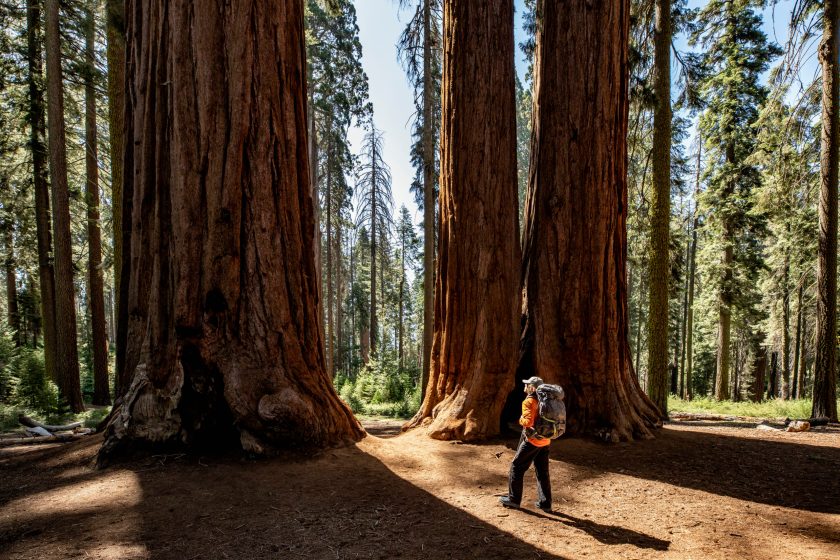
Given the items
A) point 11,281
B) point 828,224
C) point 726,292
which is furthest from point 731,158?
point 11,281

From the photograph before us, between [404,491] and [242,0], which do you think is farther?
[242,0]

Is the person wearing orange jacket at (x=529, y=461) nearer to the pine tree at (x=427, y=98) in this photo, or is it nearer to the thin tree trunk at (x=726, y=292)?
the pine tree at (x=427, y=98)

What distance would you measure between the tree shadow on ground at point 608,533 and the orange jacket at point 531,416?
59 centimetres

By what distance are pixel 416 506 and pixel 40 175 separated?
537 inches

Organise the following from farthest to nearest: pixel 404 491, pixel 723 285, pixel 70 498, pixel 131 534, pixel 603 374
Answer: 1. pixel 723 285
2. pixel 603 374
3. pixel 404 491
4. pixel 70 498
5. pixel 131 534

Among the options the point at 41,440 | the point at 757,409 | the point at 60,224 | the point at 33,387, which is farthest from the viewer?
the point at 757,409

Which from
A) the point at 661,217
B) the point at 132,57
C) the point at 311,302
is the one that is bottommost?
the point at 311,302

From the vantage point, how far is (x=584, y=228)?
6.02 meters

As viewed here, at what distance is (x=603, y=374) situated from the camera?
5.78m

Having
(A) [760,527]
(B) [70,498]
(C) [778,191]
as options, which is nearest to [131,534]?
(B) [70,498]

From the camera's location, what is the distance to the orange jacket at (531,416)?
369cm

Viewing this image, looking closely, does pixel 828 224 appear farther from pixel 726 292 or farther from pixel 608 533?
pixel 608 533

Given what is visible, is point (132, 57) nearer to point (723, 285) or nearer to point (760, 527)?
point (760, 527)

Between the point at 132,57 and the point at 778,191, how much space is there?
13.4 metres
